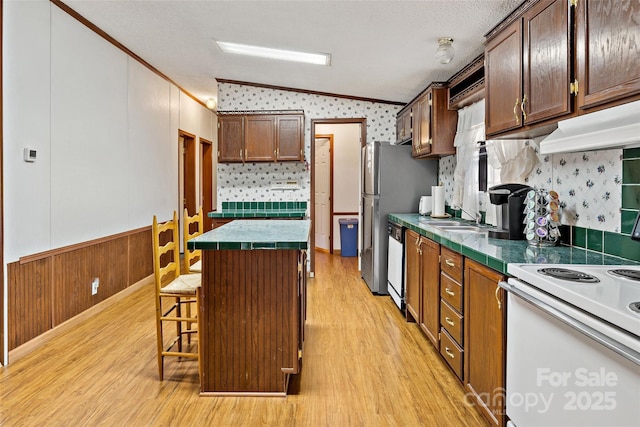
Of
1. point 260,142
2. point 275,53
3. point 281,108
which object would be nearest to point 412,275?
point 275,53

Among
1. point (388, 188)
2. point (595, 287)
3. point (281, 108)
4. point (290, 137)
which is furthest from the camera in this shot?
point (281, 108)

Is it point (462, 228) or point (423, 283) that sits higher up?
point (462, 228)

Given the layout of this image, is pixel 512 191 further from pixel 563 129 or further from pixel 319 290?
pixel 319 290

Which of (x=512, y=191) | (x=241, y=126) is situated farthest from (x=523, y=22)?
(x=241, y=126)

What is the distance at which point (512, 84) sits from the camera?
86.7 inches

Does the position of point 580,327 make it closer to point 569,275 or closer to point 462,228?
point 569,275

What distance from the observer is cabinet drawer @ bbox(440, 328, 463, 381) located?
2.30m

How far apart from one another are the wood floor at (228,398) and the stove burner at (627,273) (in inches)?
39.4

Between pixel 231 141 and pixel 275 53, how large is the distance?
4.84 ft

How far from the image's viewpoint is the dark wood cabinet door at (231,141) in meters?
5.20

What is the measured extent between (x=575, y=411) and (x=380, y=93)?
14.0 ft

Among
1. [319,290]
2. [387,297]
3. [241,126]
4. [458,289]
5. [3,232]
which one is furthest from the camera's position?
[241,126]

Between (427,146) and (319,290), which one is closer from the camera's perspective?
(427,146)

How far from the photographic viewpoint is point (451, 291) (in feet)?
7.96
